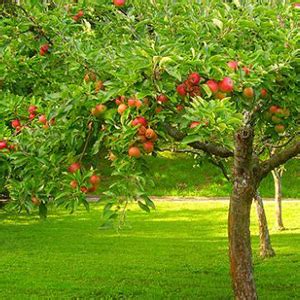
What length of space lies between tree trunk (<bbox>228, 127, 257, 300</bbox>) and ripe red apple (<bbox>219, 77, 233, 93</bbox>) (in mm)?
4551

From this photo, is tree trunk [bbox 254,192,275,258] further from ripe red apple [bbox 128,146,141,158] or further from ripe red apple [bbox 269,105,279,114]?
ripe red apple [bbox 128,146,141,158]

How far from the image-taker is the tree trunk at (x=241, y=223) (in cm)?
972

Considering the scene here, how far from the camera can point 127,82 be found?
4910 mm

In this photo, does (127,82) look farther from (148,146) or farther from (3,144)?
(3,144)

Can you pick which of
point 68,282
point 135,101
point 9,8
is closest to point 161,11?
point 9,8

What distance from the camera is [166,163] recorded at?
124 ft

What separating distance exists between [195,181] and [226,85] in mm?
30026

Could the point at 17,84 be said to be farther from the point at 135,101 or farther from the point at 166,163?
the point at 166,163

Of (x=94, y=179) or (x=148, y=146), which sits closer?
(x=148, y=146)

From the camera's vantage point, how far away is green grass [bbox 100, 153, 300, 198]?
33.1 meters

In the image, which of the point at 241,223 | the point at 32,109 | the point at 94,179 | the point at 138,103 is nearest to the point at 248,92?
the point at 138,103

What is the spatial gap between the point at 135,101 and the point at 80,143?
79 cm

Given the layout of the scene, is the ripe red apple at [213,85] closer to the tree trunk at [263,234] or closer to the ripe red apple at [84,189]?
the ripe red apple at [84,189]

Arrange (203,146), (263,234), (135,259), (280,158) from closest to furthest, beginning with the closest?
(203,146) → (280,158) → (263,234) → (135,259)
